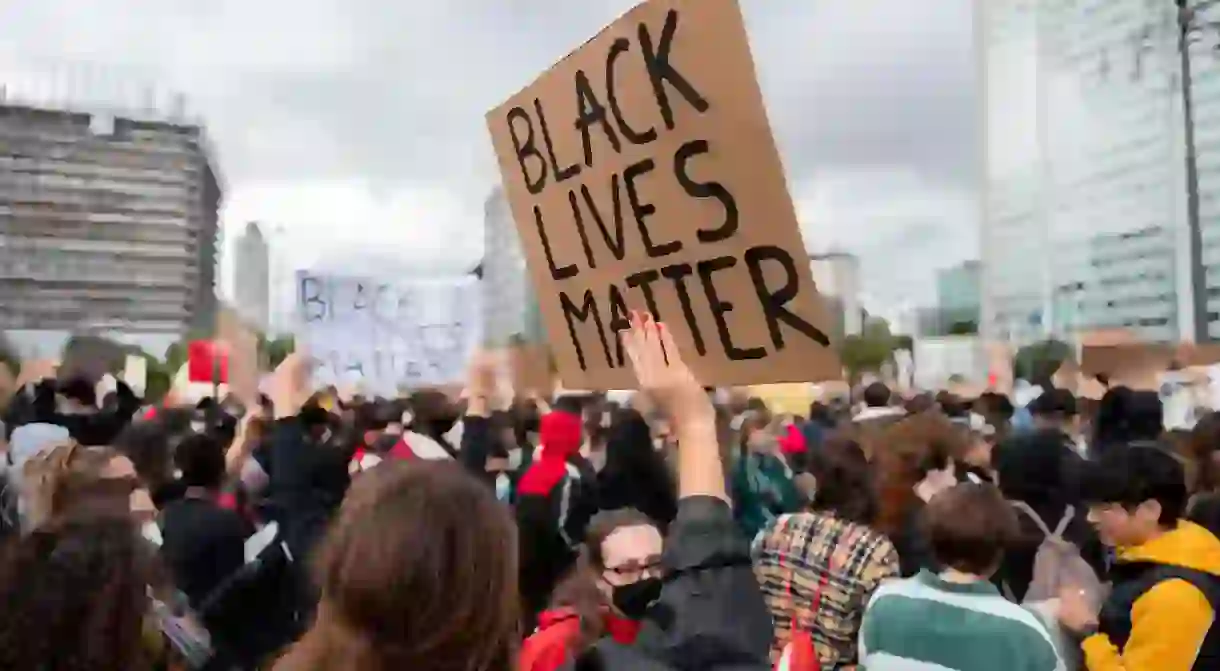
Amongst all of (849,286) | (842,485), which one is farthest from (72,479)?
(849,286)

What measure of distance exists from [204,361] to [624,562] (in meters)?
10.8

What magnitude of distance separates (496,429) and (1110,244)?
228 ft

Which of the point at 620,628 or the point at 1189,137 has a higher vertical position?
the point at 1189,137

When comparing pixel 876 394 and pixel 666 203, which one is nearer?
pixel 666 203

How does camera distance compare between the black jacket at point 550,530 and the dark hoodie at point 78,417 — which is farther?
the dark hoodie at point 78,417

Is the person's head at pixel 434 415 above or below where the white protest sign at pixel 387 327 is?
below

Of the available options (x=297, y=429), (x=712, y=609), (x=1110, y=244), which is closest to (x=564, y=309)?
(x=712, y=609)

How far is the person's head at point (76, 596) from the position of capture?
179 cm

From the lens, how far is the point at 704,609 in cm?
185

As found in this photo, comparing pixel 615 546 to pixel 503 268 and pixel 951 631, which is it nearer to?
pixel 951 631

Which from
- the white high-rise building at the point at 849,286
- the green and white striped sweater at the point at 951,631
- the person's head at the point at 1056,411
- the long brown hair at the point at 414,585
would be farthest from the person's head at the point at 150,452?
the white high-rise building at the point at 849,286

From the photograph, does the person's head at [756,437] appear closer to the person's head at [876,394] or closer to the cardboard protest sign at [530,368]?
the person's head at [876,394]

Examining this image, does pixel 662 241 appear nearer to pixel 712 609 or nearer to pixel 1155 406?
pixel 712 609

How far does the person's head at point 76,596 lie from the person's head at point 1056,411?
17.3 feet
